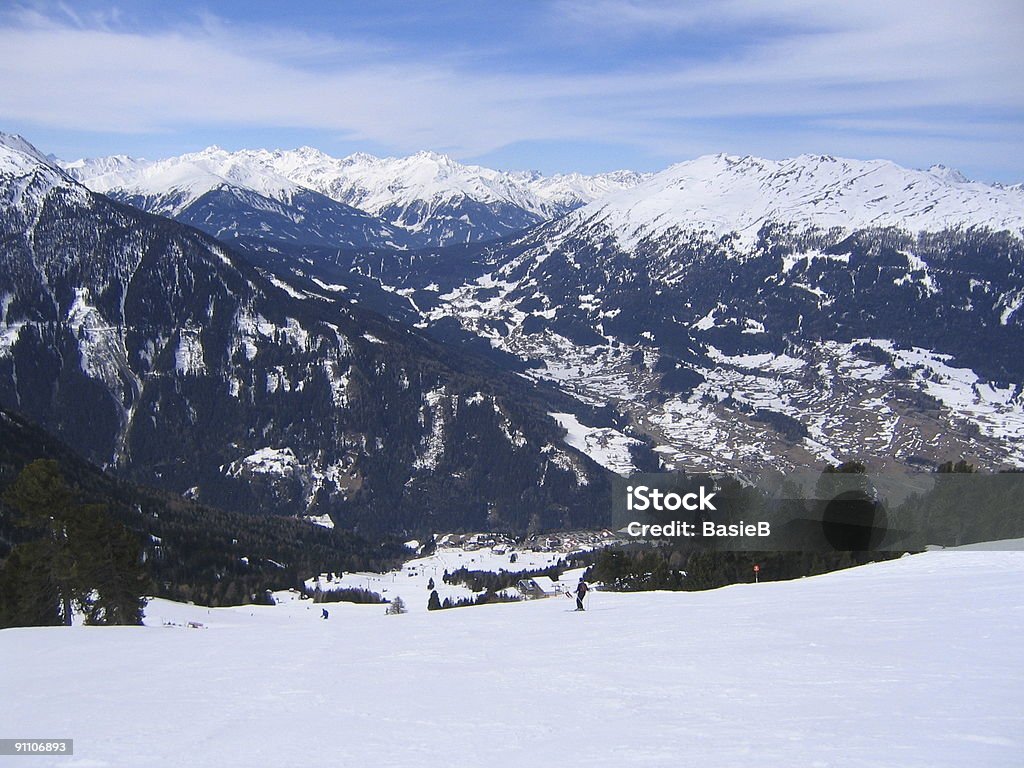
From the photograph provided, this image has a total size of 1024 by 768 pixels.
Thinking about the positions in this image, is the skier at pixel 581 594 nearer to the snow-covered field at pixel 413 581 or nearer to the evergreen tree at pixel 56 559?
the evergreen tree at pixel 56 559

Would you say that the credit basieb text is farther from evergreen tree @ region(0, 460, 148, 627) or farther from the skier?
evergreen tree @ region(0, 460, 148, 627)

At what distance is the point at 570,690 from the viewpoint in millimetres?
24406

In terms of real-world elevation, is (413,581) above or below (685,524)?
below

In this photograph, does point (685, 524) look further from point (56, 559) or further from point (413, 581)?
point (413, 581)

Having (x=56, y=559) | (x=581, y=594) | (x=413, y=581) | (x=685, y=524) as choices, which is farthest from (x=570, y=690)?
(x=413, y=581)

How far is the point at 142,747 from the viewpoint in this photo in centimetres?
1950

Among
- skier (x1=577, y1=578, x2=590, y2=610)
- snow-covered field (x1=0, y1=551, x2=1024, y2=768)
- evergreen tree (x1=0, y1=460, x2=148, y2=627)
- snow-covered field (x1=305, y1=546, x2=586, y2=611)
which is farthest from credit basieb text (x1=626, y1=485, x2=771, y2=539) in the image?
evergreen tree (x1=0, y1=460, x2=148, y2=627)

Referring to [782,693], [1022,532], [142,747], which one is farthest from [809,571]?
[142,747]

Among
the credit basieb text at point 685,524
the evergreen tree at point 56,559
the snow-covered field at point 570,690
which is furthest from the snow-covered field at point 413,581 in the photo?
the snow-covered field at point 570,690

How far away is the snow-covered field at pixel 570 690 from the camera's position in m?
18.4

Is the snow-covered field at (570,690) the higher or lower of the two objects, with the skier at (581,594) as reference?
higher

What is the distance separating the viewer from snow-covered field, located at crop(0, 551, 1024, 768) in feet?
60.5

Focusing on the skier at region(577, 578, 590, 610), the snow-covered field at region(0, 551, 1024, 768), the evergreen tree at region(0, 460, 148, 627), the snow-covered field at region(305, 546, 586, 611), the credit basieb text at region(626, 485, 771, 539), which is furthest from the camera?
the snow-covered field at region(305, 546, 586, 611)

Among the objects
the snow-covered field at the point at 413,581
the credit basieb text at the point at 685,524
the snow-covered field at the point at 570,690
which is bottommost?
the snow-covered field at the point at 413,581
